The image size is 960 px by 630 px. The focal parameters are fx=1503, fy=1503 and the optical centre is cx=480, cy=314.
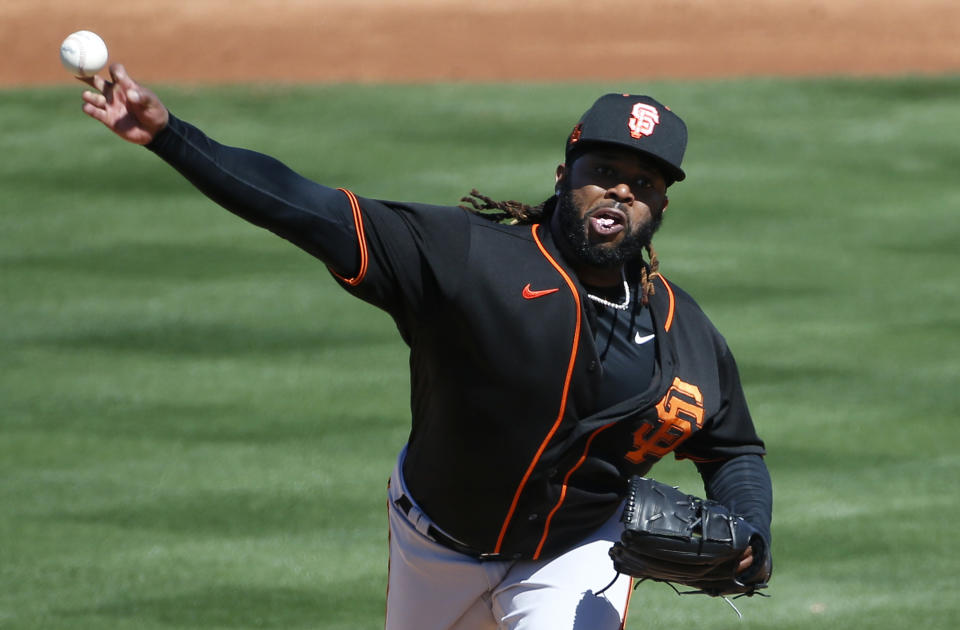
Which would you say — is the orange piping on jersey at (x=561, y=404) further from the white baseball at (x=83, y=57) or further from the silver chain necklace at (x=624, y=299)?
the white baseball at (x=83, y=57)

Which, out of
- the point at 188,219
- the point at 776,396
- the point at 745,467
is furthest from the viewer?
the point at 188,219

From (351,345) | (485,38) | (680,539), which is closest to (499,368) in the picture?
(680,539)

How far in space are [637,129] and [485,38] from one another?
11479 mm

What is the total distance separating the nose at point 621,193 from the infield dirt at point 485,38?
10321 millimetres

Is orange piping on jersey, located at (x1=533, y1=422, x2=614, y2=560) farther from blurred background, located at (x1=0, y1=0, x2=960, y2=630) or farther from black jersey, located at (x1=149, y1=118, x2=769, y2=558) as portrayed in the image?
blurred background, located at (x1=0, y1=0, x2=960, y2=630)

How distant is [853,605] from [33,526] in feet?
12.3

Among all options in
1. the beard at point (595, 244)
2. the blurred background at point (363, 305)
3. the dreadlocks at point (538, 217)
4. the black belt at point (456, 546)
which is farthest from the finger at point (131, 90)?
the blurred background at point (363, 305)

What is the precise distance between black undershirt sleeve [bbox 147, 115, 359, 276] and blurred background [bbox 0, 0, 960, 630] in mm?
2848

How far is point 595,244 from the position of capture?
13.1 ft

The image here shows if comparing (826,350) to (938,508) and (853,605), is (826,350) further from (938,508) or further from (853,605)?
(853,605)

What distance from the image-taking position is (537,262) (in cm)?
392

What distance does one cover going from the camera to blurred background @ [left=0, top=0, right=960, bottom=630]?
22.1 feet

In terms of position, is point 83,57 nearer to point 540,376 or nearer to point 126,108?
point 126,108

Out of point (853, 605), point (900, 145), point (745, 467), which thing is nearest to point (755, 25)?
point (900, 145)
